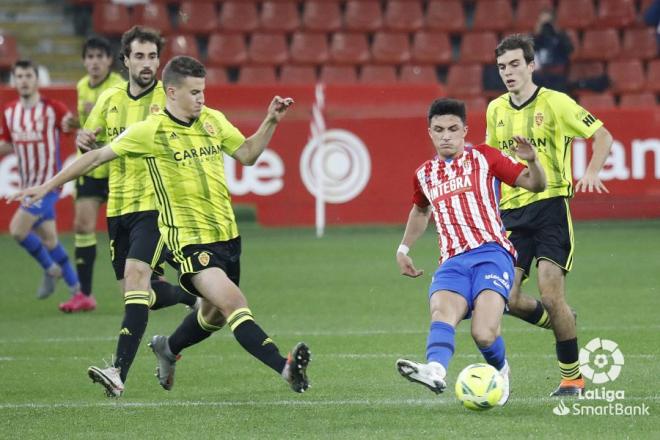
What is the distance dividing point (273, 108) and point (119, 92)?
6.94 feet

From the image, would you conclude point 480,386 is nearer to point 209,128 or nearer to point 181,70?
point 209,128

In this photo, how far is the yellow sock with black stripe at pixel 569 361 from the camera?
23.2 feet

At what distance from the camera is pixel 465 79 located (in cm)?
1906

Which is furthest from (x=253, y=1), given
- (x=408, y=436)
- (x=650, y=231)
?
(x=408, y=436)

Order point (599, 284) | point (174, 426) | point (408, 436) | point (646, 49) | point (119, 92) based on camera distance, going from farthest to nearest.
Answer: point (646, 49) → point (599, 284) → point (119, 92) → point (174, 426) → point (408, 436)

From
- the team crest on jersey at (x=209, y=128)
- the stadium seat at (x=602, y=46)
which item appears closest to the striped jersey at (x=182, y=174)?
the team crest on jersey at (x=209, y=128)

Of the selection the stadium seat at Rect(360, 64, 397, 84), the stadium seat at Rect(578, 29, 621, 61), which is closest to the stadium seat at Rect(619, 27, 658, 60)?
the stadium seat at Rect(578, 29, 621, 61)

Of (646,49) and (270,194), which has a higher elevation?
(646,49)

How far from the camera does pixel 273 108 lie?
22.6 ft

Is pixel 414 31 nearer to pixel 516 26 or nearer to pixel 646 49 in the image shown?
pixel 516 26

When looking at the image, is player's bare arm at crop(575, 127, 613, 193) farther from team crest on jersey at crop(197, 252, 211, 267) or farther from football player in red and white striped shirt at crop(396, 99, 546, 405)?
team crest on jersey at crop(197, 252, 211, 267)

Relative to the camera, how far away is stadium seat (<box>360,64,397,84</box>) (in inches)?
746

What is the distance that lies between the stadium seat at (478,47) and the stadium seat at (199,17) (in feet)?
12.5

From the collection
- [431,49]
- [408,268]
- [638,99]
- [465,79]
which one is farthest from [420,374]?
[431,49]
